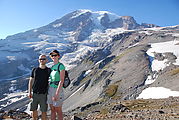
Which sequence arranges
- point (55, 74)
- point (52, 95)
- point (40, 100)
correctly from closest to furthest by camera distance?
1. point (55, 74)
2. point (52, 95)
3. point (40, 100)

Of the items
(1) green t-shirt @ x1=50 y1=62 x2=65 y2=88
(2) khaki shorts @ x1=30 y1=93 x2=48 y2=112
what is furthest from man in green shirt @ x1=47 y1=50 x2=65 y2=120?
(2) khaki shorts @ x1=30 y1=93 x2=48 y2=112

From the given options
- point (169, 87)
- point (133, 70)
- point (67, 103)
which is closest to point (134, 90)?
point (169, 87)

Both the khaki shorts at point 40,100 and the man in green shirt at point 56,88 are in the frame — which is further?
the khaki shorts at point 40,100

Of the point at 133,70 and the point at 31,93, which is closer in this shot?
the point at 31,93

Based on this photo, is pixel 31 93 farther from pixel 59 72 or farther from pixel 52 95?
pixel 59 72

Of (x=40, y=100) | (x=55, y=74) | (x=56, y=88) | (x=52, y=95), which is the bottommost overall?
(x=40, y=100)

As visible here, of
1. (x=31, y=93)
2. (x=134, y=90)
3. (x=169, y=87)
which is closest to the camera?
(x=31, y=93)

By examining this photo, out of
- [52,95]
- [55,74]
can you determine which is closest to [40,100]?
[52,95]

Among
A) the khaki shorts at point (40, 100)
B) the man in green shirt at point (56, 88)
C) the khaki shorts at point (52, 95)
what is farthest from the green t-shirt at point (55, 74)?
the khaki shorts at point (40, 100)

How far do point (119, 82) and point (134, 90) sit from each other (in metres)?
18.6

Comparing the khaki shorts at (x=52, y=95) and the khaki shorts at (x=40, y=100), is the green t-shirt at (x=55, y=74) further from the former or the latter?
the khaki shorts at (x=40, y=100)

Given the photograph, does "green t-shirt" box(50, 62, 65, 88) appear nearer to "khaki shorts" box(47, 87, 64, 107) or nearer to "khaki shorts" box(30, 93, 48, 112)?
"khaki shorts" box(47, 87, 64, 107)

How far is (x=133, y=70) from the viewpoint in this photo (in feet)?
349

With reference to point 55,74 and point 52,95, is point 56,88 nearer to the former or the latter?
point 52,95
